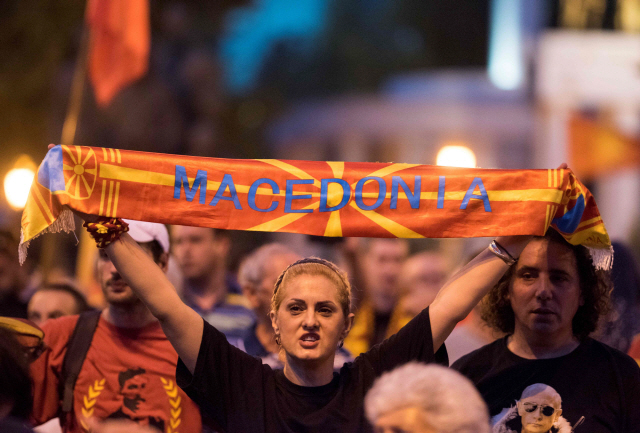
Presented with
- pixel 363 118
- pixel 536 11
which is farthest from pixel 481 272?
pixel 363 118

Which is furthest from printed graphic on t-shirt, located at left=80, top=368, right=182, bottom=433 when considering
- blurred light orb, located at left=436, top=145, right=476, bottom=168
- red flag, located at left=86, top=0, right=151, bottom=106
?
blurred light orb, located at left=436, top=145, right=476, bottom=168

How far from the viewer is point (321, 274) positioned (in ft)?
10.2

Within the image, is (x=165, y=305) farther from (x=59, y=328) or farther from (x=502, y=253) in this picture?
(x=502, y=253)

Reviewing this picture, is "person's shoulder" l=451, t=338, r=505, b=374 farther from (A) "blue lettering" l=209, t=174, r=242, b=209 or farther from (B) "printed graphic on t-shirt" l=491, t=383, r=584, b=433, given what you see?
(A) "blue lettering" l=209, t=174, r=242, b=209

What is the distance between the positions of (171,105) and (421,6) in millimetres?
20886

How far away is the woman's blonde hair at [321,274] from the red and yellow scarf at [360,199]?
0.18m

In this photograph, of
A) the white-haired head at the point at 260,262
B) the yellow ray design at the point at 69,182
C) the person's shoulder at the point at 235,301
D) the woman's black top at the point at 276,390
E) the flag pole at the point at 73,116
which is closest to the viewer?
the woman's black top at the point at 276,390

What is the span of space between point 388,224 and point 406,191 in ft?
0.52

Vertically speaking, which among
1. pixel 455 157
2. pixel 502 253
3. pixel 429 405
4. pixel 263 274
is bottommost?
pixel 429 405

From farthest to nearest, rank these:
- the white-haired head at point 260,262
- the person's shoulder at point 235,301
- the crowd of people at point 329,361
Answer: the person's shoulder at point 235,301 < the white-haired head at point 260,262 < the crowd of people at point 329,361

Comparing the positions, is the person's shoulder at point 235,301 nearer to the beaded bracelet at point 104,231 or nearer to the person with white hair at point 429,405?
the beaded bracelet at point 104,231

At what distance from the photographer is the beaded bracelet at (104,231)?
3027 millimetres

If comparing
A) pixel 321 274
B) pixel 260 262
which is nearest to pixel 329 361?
pixel 321 274

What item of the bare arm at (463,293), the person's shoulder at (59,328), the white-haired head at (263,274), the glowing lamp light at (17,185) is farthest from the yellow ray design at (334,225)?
the glowing lamp light at (17,185)
